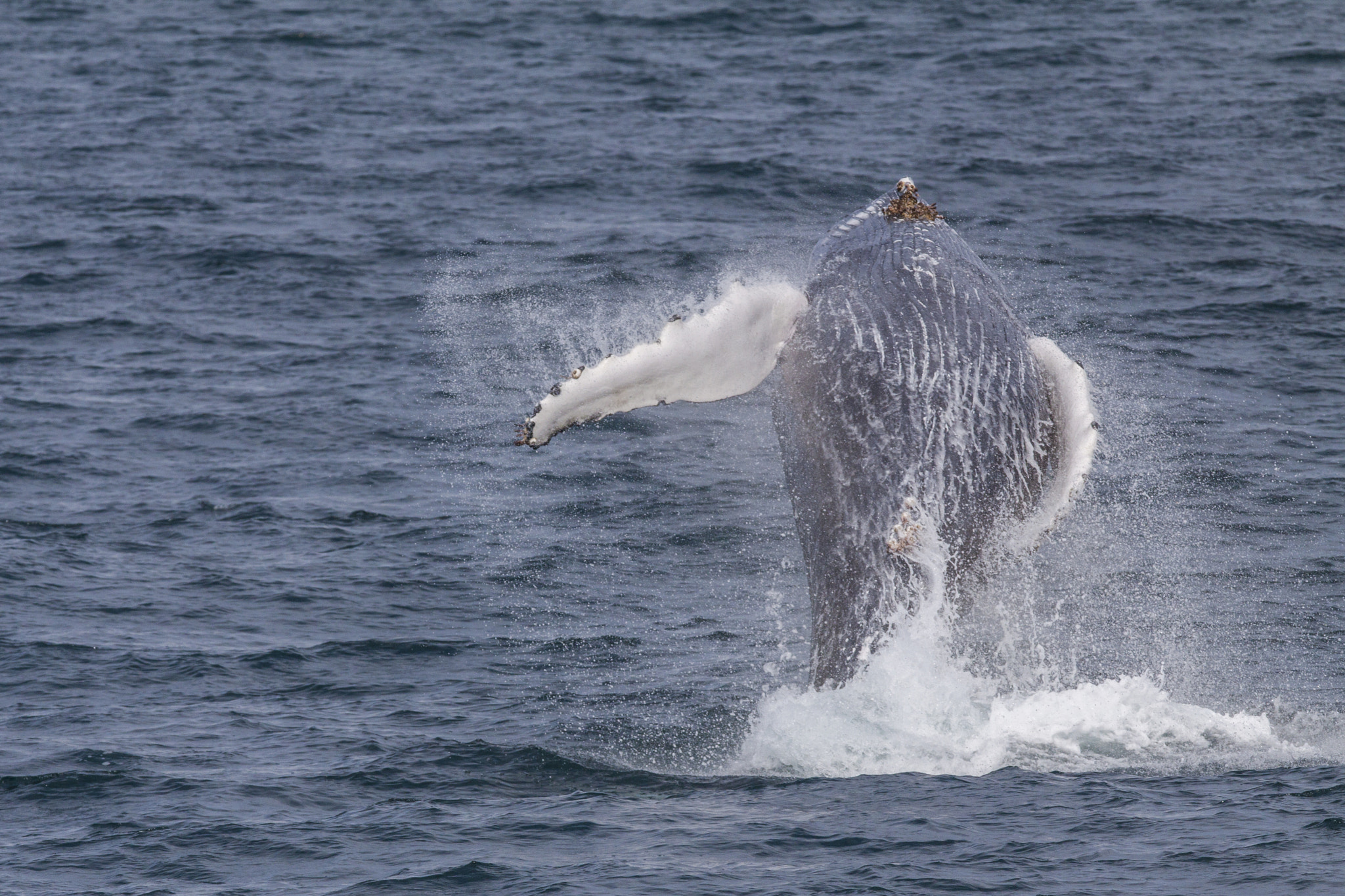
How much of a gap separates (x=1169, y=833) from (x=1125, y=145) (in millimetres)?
30950

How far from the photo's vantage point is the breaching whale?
15523mm

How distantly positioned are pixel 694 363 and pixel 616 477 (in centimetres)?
953

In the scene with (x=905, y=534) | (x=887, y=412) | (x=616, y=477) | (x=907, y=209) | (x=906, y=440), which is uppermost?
(x=907, y=209)

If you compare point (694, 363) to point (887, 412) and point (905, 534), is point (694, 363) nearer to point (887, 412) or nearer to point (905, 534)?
point (887, 412)

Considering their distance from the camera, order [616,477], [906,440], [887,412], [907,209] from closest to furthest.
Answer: [906,440] < [887,412] < [907,209] < [616,477]

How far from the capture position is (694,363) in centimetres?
1648

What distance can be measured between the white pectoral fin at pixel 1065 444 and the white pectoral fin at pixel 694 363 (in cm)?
246

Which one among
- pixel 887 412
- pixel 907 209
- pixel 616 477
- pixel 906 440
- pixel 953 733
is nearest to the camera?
pixel 953 733

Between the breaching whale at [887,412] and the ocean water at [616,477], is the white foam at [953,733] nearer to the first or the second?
the ocean water at [616,477]

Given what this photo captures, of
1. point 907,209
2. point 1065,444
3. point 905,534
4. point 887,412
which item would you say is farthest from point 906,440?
point 907,209

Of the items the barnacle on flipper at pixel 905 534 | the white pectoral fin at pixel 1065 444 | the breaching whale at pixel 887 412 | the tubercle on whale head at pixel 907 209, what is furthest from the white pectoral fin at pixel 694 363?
the white pectoral fin at pixel 1065 444

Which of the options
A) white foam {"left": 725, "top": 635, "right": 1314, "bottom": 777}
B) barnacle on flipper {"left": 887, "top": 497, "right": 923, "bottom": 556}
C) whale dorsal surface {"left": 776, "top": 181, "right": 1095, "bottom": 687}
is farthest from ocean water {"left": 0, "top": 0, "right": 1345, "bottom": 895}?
barnacle on flipper {"left": 887, "top": 497, "right": 923, "bottom": 556}

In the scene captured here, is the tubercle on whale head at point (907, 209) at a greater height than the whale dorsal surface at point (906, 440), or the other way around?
the tubercle on whale head at point (907, 209)

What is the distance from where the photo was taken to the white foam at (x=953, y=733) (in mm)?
15156
